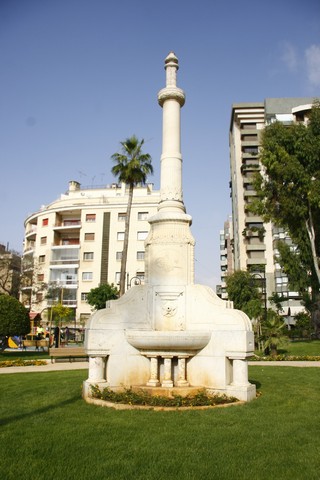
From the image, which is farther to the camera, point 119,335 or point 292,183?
point 292,183

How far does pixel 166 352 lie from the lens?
25.5 ft

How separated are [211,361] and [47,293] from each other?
42.0m

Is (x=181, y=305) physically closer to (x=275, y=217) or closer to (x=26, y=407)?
(x=26, y=407)

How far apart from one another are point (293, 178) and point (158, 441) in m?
19.4

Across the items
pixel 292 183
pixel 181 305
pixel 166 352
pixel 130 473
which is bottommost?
pixel 130 473

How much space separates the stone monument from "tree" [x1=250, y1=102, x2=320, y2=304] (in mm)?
14319

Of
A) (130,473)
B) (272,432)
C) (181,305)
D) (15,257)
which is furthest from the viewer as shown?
(15,257)

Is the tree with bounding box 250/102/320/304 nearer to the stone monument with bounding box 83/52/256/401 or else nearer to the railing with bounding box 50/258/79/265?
the stone monument with bounding box 83/52/256/401

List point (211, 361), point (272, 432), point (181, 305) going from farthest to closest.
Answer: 1. point (181, 305)
2. point (211, 361)
3. point (272, 432)

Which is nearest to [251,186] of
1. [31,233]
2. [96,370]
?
[31,233]

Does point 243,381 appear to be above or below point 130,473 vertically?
above

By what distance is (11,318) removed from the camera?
814 inches

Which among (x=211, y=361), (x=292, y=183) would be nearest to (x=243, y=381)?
(x=211, y=361)

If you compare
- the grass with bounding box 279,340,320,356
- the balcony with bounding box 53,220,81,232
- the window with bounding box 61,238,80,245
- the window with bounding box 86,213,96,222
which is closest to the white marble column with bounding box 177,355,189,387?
the grass with bounding box 279,340,320,356
